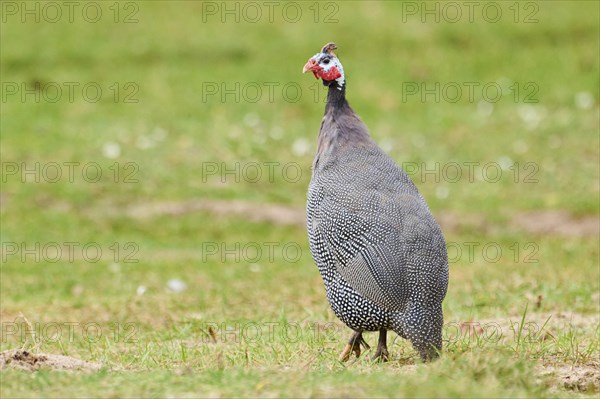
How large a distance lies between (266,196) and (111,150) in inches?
83.7

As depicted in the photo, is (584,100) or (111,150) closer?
(111,150)

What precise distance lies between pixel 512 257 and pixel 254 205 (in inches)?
Answer: 120

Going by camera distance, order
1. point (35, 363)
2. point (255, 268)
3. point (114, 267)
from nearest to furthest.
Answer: point (35, 363), point (255, 268), point (114, 267)

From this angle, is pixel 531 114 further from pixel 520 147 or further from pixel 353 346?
pixel 353 346

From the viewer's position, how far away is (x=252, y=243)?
37.1 feet

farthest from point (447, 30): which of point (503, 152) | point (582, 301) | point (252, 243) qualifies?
point (582, 301)

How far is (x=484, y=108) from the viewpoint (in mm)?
14961

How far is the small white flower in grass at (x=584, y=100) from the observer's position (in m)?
14.7

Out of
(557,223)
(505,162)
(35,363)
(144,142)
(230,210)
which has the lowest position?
(35,363)

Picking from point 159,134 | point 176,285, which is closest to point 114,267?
point 176,285

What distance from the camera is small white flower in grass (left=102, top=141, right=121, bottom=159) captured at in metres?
13.2

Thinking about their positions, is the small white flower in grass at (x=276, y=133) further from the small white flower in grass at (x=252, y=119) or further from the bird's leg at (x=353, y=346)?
the bird's leg at (x=353, y=346)

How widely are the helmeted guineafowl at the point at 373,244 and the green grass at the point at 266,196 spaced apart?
0.25 meters

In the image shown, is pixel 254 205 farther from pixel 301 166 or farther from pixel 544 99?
pixel 544 99
